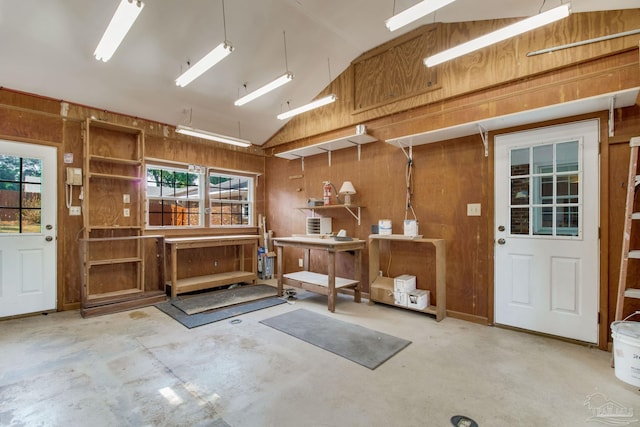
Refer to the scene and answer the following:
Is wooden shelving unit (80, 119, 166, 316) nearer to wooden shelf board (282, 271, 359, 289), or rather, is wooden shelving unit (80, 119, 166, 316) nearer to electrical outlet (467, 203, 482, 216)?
wooden shelf board (282, 271, 359, 289)

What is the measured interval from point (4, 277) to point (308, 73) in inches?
192

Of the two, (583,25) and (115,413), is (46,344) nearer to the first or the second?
(115,413)

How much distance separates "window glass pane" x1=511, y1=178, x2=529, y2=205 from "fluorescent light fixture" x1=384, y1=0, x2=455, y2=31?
6.87ft

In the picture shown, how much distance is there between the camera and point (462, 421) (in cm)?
184

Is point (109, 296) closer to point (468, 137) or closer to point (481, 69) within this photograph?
point (468, 137)

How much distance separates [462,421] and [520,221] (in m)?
2.33

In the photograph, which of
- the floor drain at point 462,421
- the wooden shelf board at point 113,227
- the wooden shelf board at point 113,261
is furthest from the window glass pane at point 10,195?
the floor drain at point 462,421

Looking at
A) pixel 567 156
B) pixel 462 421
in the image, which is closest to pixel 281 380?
pixel 462 421

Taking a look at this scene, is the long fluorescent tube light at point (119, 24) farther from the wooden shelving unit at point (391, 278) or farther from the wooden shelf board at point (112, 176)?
the wooden shelving unit at point (391, 278)

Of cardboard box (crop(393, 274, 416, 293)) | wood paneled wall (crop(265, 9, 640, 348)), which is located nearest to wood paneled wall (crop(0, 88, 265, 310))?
wood paneled wall (crop(265, 9, 640, 348))

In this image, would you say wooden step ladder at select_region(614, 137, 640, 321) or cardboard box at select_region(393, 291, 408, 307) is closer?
wooden step ladder at select_region(614, 137, 640, 321)

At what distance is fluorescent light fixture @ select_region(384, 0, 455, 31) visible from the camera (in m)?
2.17

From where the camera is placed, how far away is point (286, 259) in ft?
19.6

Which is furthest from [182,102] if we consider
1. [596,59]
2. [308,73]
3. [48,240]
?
[596,59]
